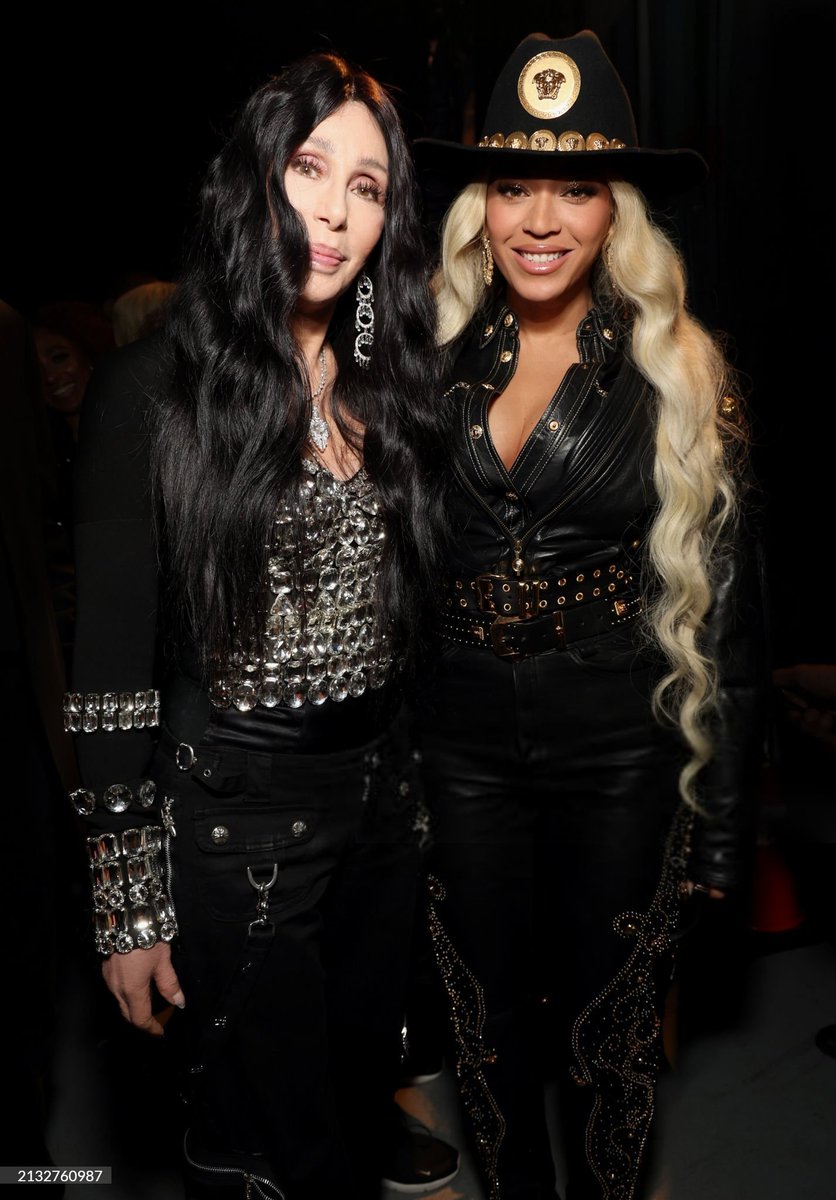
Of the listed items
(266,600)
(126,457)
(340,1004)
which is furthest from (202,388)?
(340,1004)

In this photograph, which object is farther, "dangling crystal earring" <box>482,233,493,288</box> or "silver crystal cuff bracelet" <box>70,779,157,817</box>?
"dangling crystal earring" <box>482,233,493,288</box>

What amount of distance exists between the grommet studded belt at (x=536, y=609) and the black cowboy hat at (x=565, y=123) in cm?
70

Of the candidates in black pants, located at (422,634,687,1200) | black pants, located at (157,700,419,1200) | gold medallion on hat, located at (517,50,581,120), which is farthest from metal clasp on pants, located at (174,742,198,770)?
gold medallion on hat, located at (517,50,581,120)

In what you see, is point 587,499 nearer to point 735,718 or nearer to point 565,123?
point 735,718

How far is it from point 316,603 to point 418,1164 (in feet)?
4.77

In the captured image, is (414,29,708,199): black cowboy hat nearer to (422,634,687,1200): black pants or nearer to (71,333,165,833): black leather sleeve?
(71,333,165,833): black leather sleeve

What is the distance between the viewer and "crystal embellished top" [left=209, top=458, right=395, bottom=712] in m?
1.77

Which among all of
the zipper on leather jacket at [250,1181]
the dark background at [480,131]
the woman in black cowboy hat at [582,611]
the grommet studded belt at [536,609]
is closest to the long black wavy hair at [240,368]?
the dark background at [480,131]

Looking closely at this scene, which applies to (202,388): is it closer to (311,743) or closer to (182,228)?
(182,228)

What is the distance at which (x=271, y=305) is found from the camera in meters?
1.73

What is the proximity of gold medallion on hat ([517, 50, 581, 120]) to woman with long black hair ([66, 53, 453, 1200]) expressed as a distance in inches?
11.8

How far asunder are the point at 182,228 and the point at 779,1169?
2226 millimetres

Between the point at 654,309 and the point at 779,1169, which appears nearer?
the point at 654,309

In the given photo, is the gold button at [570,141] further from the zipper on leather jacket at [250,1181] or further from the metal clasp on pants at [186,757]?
the zipper on leather jacket at [250,1181]
